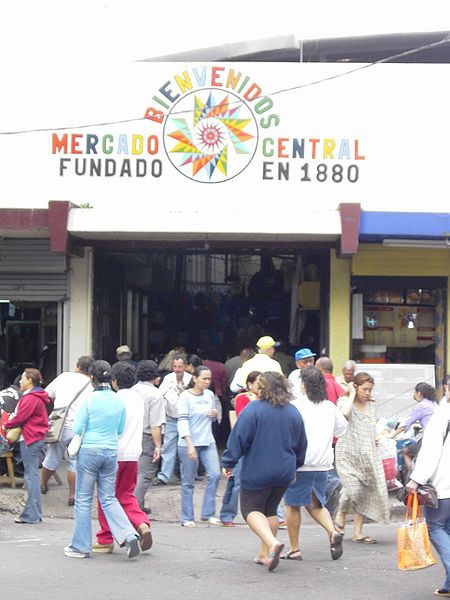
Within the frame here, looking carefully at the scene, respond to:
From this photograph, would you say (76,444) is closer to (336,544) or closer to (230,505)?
(336,544)

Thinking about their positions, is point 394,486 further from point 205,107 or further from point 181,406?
point 205,107

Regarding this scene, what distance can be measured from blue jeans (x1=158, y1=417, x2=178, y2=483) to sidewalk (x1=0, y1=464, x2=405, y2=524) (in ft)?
0.88

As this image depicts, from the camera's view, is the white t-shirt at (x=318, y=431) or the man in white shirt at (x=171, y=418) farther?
the man in white shirt at (x=171, y=418)

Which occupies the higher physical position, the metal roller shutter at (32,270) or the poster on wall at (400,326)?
the metal roller shutter at (32,270)

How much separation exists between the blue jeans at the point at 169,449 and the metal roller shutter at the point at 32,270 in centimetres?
401

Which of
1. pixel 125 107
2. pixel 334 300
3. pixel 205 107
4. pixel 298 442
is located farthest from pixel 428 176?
pixel 298 442

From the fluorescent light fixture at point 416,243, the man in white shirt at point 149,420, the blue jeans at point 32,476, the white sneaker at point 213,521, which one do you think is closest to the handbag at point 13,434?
the blue jeans at point 32,476

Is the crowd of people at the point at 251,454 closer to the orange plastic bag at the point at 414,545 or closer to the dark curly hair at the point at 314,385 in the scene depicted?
the dark curly hair at the point at 314,385

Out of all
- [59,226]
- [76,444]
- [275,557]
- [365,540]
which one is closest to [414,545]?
[275,557]

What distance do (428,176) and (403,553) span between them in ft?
30.2

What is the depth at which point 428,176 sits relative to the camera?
1634 cm

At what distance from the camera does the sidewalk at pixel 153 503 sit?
42.5 ft

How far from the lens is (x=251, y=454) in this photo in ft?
29.8

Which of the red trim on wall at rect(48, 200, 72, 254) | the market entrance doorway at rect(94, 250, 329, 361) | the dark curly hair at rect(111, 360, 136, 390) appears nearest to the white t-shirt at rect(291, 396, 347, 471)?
the dark curly hair at rect(111, 360, 136, 390)
